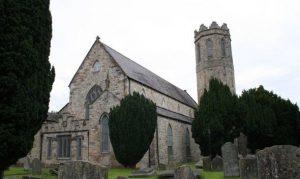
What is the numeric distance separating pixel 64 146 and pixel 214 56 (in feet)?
75.5

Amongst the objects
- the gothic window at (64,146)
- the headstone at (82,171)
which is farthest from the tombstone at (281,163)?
the gothic window at (64,146)

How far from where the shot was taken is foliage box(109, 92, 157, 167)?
21.0 metres

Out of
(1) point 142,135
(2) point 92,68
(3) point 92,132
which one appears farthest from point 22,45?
(2) point 92,68

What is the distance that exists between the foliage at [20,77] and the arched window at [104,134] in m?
11.7

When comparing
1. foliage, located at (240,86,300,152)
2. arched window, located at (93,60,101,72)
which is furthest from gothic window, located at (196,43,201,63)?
arched window, located at (93,60,101,72)

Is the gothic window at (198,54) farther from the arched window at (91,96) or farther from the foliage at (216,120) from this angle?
the arched window at (91,96)

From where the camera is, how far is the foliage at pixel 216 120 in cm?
2475

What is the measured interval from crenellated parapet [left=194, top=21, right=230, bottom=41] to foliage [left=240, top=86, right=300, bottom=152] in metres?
14.9

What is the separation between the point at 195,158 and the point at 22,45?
24963 mm

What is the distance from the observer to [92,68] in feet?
92.0

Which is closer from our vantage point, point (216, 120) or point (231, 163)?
point (231, 163)

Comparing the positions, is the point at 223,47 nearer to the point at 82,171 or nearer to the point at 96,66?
the point at 96,66

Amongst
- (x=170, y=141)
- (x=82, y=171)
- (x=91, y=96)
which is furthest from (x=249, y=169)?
(x=91, y=96)

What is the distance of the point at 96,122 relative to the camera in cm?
2377
